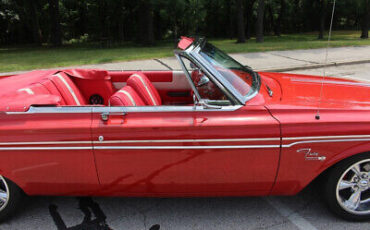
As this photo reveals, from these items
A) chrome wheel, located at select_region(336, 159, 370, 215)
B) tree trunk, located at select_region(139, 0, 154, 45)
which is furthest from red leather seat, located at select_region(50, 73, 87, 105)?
tree trunk, located at select_region(139, 0, 154, 45)

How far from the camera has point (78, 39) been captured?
30.7 metres

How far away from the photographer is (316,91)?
9.06 ft

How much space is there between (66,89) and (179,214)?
59.7 inches

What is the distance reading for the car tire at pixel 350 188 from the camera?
2.31m

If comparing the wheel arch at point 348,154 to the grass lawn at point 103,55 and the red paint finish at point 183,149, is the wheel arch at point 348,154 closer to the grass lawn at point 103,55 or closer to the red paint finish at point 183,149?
the red paint finish at point 183,149

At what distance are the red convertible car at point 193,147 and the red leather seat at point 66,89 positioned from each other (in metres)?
0.33

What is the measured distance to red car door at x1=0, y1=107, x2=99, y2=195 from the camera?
2.24 m

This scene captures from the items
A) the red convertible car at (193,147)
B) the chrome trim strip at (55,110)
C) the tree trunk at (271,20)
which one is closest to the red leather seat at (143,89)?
the red convertible car at (193,147)

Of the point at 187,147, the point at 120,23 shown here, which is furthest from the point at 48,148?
the point at 120,23

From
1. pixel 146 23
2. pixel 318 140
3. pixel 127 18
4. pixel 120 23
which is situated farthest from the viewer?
pixel 127 18

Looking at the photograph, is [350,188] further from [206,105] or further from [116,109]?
[116,109]

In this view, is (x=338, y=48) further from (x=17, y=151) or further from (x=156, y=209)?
(x=17, y=151)

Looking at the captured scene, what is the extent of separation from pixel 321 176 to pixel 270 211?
52 centimetres

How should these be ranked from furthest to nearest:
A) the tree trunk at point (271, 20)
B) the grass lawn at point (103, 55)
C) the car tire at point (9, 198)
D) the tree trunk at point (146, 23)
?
the tree trunk at point (271, 20) < the tree trunk at point (146, 23) < the grass lawn at point (103, 55) < the car tire at point (9, 198)
